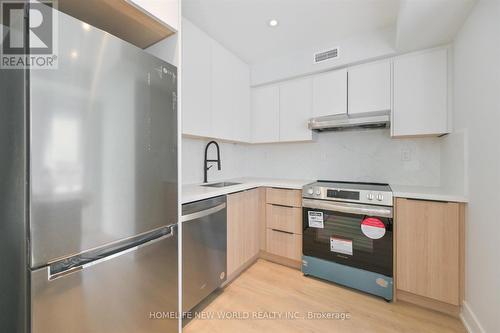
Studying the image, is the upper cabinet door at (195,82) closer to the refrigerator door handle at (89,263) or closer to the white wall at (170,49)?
the white wall at (170,49)

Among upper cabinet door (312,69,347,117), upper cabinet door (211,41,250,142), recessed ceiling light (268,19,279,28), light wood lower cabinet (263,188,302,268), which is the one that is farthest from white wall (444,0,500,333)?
upper cabinet door (211,41,250,142)

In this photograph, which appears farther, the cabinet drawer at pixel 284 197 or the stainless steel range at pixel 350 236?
the cabinet drawer at pixel 284 197

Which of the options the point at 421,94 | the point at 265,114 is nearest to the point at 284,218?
the point at 265,114

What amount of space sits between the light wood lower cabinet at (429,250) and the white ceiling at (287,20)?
1.62 m

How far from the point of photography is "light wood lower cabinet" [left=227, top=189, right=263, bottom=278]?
1.95 m

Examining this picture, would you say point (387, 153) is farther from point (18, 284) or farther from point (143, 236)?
point (18, 284)

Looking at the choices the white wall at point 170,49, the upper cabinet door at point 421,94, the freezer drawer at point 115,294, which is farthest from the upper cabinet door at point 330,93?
the freezer drawer at point 115,294

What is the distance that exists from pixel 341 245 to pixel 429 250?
0.63m

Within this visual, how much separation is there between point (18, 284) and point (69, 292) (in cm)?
16

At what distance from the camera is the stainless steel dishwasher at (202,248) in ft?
4.84

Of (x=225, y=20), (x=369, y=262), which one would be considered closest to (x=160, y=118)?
(x=225, y=20)

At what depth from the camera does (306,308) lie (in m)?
1.68

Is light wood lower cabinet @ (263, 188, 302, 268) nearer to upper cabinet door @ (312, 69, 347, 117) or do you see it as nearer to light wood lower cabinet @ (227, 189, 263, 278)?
light wood lower cabinet @ (227, 189, 263, 278)

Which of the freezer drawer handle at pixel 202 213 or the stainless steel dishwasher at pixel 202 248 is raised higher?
the freezer drawer handle at pixel 202 213
